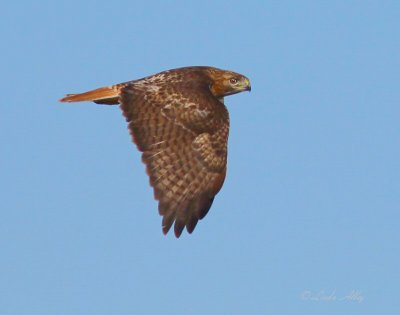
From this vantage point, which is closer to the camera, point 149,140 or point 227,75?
point 149,140

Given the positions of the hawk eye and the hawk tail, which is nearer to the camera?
the hawk tail

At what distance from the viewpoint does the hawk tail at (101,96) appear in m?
21.5

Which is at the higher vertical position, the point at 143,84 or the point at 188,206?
the point at 143,84

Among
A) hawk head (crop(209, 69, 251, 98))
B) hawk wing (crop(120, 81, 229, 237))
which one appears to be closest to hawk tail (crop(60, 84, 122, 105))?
hawk wing (crop(120, 81, 229, 237))

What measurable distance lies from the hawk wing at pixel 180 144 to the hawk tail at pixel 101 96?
1.30 ft

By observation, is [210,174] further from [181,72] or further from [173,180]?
[181,72]

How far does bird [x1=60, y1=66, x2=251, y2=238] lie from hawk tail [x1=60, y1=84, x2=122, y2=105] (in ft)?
0.05

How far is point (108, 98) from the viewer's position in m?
21.5

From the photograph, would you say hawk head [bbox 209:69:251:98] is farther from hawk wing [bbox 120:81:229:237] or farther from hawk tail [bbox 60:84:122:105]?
hawk tail [bbox 60:84:122:105]

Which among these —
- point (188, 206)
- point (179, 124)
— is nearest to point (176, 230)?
point (188, 206)

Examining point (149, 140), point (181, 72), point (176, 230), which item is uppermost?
point (181, 72)

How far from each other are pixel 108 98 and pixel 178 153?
5.61 ft

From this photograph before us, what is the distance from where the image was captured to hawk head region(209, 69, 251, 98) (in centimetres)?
2248

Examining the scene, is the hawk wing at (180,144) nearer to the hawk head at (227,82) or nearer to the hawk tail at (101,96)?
the hawk tail at (101,96)
